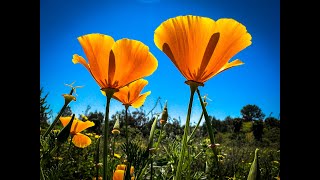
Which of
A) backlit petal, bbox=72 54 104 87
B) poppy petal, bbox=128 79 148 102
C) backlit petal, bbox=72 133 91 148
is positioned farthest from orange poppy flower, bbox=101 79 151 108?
backlit petal, bbox=72 133 91 148

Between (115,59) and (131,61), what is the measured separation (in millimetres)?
29

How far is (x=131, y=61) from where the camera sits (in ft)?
1.85

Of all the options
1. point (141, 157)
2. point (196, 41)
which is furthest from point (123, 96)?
point (196, 41)

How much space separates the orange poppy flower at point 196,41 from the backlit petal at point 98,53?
0.09 meters

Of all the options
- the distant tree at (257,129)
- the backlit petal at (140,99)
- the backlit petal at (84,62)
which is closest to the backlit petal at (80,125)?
the backlit petal at (140,99)

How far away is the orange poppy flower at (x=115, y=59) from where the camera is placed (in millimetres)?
561

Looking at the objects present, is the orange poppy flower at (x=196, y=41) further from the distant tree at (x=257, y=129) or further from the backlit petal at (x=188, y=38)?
the distant tree at (x=257, y=129)

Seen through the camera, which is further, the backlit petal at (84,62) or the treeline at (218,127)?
the treeline at (218,127)

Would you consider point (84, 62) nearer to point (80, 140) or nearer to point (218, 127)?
point (80, 140)

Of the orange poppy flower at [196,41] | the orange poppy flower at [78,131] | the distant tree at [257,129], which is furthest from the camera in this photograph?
the distant tree at [257,129]

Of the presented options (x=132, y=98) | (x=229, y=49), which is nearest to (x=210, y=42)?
(x=229, y=49)
